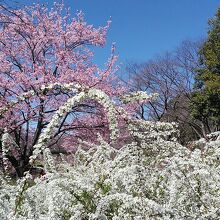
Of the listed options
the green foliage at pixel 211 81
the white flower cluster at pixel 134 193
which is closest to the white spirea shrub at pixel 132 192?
the white flower cluster at pixel 134 193

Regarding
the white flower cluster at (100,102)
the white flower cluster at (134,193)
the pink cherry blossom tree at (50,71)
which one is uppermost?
the pink cherry blossom tree at (50,71)

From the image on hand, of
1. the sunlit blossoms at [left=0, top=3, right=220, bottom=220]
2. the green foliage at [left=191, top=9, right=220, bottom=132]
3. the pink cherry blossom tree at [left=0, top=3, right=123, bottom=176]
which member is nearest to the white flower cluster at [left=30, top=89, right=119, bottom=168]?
the sunlit blossoms at [left=0, top=3, right=220, bottom=220]

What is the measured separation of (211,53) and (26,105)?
57.4 feet

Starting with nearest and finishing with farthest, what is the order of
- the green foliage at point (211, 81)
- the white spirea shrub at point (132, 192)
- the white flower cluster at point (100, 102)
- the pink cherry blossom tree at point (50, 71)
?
the white flower cluster at point (100, 102) → the white spirea shrub at point (132, 192) → the pink cherry blossom tree at point (50, 71) → the green foliage at point (211, 81)

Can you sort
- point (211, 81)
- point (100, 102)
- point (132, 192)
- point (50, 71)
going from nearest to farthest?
point (100, 102), point (132, 192), point (50, 71), point (211, 81)

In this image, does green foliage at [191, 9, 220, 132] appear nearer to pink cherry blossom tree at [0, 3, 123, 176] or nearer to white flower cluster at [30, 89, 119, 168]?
pink cherry blossom tree at [0, 3, 123, 176]

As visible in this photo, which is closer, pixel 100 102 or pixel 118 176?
pixel 100 102

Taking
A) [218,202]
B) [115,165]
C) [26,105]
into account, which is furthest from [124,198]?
[26,105]

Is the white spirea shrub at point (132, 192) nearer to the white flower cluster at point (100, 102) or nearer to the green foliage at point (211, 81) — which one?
the white flower cluster at point (100, 102)

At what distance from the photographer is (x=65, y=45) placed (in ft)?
55.4

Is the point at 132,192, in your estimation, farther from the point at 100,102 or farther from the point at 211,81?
the point at 211,81

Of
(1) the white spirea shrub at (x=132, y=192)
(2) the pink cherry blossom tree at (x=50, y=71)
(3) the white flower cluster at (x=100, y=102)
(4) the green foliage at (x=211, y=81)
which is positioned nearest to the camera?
(3) the white flower cluster at (x=100, y=102)

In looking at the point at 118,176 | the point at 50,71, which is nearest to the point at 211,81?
the point at 50,71

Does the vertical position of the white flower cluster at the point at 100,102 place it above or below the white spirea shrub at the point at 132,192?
above
